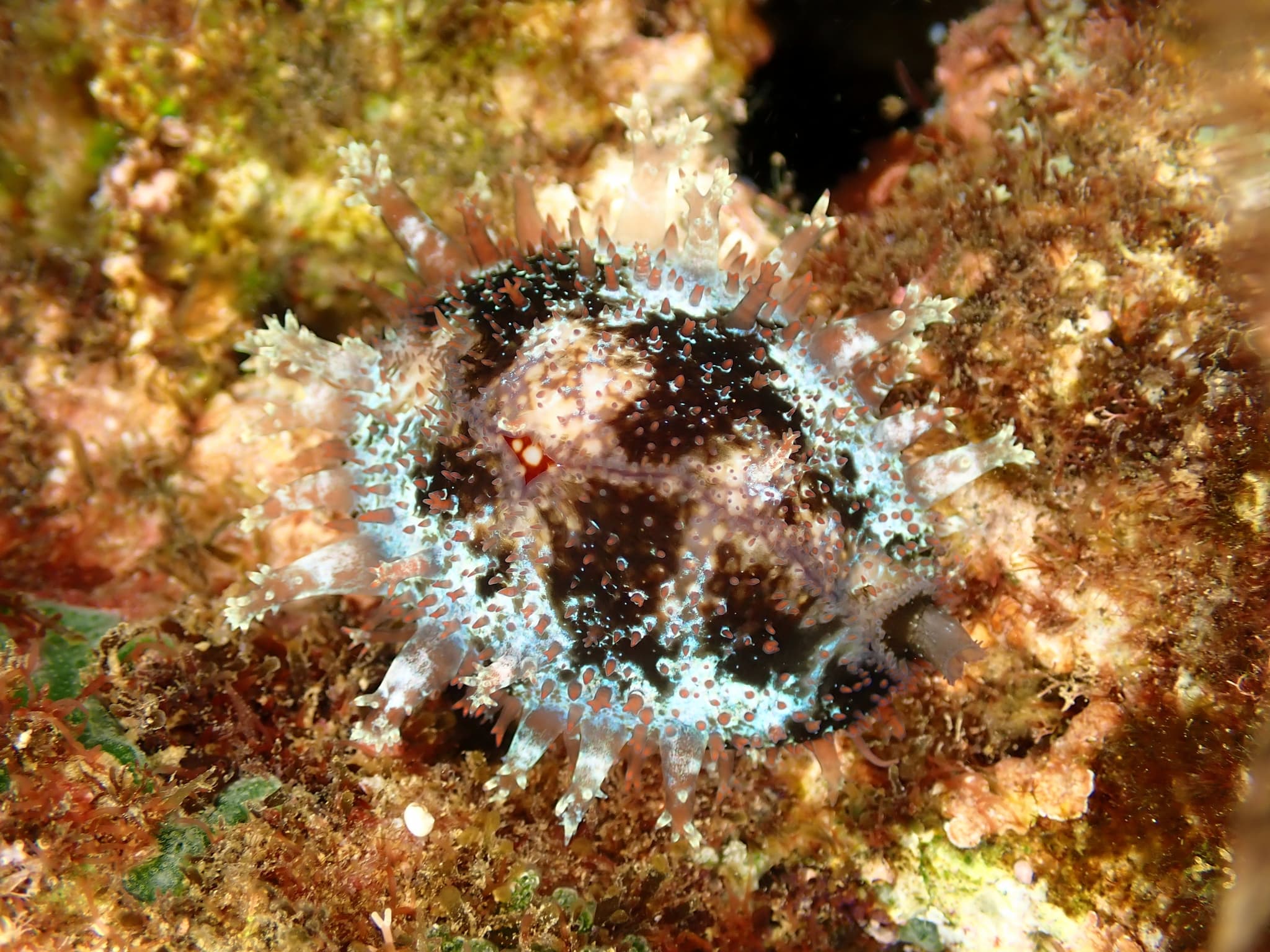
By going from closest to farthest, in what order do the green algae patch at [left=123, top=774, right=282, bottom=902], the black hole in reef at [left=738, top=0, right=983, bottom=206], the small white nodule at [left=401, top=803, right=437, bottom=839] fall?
1. the green algae patch at [left=123, top=774, right=282, bottom=902]
2. the small white nodule at [left=401, top=803, right=437, bottom=839]
3. the black hole in reef at [left=738, top=0, right=983, bottom=206]

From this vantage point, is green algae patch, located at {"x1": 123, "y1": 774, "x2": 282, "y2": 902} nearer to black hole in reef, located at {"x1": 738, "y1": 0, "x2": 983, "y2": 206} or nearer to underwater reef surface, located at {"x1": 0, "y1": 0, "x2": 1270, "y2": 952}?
underwater reef surface, located at {"x1": 0, "y1": 0, "x2": 1270, "y2": 952}

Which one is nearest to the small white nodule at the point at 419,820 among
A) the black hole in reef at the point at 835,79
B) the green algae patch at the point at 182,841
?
the green algae patch at the point at 182,841

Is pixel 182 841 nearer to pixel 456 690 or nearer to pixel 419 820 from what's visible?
pixel 419 820

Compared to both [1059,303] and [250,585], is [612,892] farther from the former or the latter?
[1059,303]

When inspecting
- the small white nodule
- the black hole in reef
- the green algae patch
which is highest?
the black hole in reef

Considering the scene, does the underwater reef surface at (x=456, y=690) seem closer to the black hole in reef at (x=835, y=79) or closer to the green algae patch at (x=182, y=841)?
the green algae patch at (x=182, y=841)

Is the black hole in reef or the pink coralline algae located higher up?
the black hole in reef

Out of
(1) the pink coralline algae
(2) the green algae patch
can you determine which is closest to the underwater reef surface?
(2) the green algae patch
